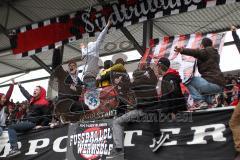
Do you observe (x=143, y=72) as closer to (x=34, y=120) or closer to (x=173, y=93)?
(x=173, y=93)

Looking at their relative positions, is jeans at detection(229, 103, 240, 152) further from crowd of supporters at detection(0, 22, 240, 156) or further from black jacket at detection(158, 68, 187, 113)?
black jacket at detection(158, 68, 187, 113)

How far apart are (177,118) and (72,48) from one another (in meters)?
11.1

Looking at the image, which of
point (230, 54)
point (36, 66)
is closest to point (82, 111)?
point (230, 54)

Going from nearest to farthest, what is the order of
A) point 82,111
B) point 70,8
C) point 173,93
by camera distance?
1. point 173,93
2. point 82,111
3. point 70,8

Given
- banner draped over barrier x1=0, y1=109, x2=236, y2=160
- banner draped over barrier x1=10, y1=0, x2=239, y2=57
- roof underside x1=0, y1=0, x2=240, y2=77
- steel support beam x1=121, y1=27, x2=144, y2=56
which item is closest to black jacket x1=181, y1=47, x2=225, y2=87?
banner draped over barrier x1=0, y1=109, x2=236, y2=160

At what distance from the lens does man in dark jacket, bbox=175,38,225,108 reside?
217 inches

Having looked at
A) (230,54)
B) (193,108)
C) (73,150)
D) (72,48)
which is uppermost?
(72,48)

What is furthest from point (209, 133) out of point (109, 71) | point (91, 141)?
point (91, 141)

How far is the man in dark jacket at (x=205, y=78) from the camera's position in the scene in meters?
5.52

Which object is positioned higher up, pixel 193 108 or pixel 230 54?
pixel 230 54

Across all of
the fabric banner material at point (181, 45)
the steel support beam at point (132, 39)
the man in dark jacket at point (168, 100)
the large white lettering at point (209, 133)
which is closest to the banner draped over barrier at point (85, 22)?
the fabric banner material at point (181, 45)

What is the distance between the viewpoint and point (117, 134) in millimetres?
5922

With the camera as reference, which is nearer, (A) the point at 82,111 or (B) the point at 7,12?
(A) the point at 82,111

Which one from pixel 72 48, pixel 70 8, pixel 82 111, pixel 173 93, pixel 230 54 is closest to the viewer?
pixel 173 93
